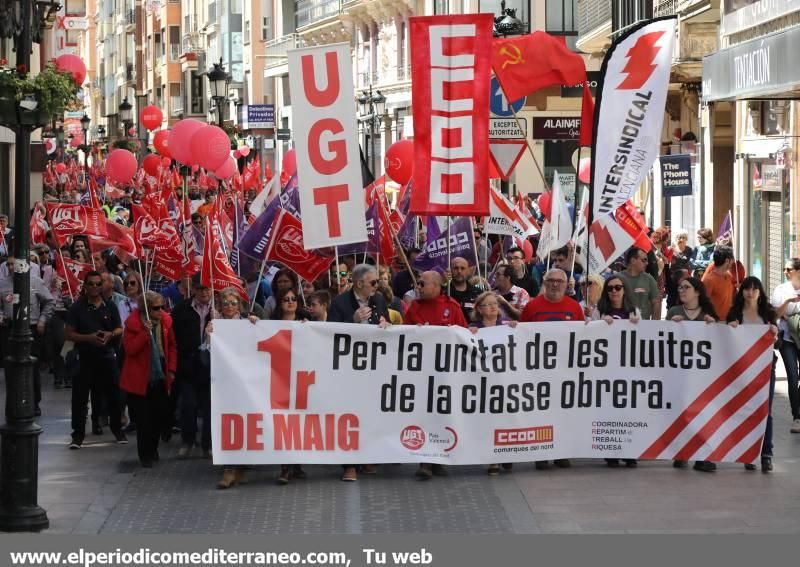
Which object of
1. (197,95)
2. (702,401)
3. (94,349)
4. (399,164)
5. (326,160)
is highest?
(197,95)

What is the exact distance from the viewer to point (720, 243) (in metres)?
20.8

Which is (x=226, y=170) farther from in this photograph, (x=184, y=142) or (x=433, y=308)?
(x=433, y=308)

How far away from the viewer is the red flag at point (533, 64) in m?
16.5

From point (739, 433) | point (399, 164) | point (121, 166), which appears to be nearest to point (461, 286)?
point (739, 433)

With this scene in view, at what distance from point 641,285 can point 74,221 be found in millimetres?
6802

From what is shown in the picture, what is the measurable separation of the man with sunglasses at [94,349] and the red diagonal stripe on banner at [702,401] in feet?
16.7

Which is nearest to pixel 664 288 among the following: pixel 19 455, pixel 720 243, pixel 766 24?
pixel 720 243

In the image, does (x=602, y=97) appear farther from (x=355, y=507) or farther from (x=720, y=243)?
(x=720, y=243)

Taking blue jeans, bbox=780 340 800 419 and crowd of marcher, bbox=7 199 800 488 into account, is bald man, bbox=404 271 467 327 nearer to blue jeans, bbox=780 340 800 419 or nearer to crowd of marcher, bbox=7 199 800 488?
crowd of marcher, bbox=7 199 800 488

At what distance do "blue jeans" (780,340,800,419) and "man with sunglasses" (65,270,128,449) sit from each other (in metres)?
6.00

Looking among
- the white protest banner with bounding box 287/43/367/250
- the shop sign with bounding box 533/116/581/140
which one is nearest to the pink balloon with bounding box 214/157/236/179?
the shop sign with bounding box 533/116/581/140

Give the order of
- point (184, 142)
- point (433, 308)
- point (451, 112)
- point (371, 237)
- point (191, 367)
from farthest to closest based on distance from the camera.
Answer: point (184, 142)
point (371, 237)
point (191, 367)
point (451, 112)
point (433, 308)

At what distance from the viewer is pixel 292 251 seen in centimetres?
1642

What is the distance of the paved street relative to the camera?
10961 millimetres
